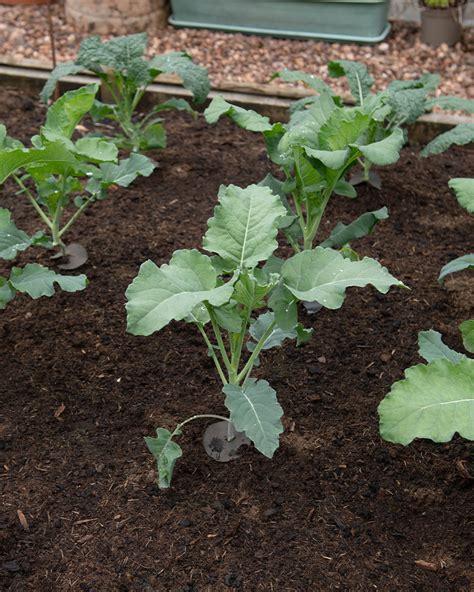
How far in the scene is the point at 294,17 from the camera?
16.8ft

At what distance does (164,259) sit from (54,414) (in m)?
0.83

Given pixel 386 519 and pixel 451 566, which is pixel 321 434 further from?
pixel 451 566

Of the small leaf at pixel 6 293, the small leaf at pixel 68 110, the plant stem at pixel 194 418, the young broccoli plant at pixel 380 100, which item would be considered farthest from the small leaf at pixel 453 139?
the small leaf at pixel 6 293

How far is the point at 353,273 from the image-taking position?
212 cm

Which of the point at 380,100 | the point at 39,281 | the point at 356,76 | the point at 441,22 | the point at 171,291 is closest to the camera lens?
the point at 171,291

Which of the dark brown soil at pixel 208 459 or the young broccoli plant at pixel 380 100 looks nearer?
the dark brown soil at pixel 208 459

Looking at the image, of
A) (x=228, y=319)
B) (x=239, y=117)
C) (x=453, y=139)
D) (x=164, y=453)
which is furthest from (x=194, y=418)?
(x=453, y=139)

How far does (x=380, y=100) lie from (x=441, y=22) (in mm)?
2378

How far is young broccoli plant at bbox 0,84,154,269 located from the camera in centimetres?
253

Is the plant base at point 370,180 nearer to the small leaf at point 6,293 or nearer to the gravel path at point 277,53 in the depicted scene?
the gravel path at point 277,53

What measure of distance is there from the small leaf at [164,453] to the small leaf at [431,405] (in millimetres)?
612

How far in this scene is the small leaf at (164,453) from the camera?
7.34 feet

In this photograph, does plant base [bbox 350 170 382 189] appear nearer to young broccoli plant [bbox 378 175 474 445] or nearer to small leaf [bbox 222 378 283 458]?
small leaf [bbox 222 378 283 458]

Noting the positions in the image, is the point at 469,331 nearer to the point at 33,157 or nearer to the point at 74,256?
the point at 33,157
